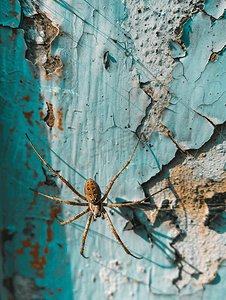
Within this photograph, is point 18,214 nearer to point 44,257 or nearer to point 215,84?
point 44,257

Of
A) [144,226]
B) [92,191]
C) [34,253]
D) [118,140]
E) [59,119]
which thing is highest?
[59,119]

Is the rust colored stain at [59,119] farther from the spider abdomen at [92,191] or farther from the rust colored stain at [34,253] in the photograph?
the rust colored stain at [34,253]

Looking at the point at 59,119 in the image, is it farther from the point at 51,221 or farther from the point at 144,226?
the point at 144,226

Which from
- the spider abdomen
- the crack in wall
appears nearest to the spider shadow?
the spider abdomen

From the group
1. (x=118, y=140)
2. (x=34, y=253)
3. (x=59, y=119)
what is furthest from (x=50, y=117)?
(x=34, y=253)

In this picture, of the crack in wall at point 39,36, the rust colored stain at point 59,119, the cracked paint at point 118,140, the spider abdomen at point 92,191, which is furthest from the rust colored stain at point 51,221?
the crack in wall at point 39,36

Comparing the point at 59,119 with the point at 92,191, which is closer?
the point at 92,191

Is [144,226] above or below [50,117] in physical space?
below

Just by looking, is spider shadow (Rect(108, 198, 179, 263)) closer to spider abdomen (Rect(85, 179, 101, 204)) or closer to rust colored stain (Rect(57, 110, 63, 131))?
spider abdomen (Rect(85, 179, 101, 204))

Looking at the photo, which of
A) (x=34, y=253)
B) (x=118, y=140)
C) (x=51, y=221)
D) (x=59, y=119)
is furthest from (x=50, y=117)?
(x=34, y=253)
